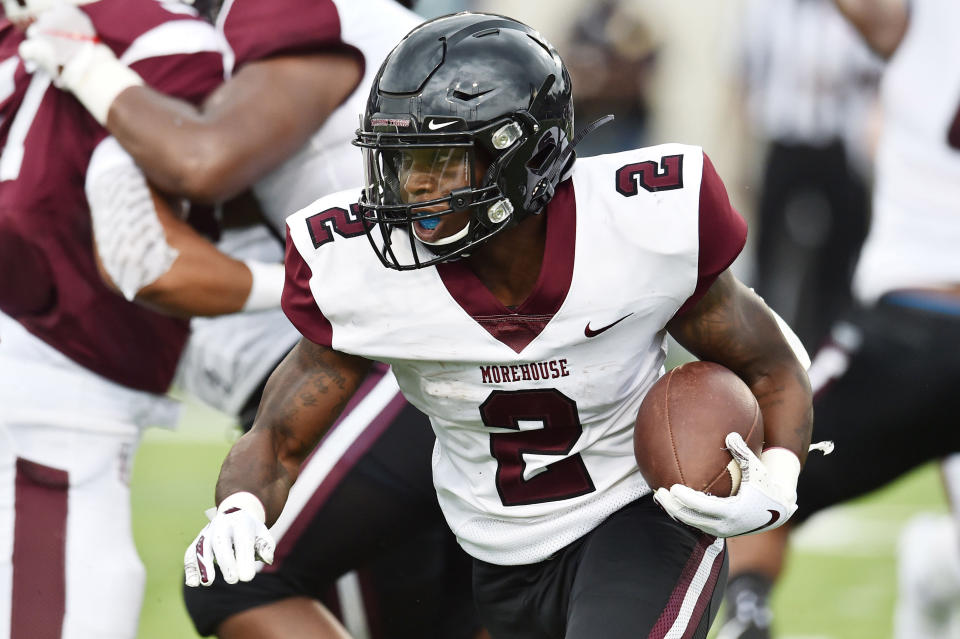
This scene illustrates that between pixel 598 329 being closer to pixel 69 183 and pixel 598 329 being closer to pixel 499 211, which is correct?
pixel 499 211

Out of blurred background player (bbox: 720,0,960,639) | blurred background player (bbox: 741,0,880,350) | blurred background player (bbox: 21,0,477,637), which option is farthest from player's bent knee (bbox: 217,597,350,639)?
blurred background player (bbox: 741,0,880,350)

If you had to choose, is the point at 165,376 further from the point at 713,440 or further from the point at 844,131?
the point at 844,131

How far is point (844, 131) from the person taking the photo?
6.97 meters

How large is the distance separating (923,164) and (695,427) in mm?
1986

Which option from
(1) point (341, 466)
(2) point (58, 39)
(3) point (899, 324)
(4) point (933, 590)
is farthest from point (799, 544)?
(2) point (58, 39)

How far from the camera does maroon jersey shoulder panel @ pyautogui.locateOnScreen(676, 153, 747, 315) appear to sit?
2.51 m

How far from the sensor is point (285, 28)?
3.10m

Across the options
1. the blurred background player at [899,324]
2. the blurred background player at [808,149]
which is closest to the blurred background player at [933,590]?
the blurred background player at [899,324]

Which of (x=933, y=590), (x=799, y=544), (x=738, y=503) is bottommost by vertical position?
(x=799, y=544)

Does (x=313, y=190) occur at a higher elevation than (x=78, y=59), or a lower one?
lower

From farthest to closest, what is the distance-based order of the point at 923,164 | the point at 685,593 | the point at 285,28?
the point at 923,164, the point at 285,28, the point at 685,593

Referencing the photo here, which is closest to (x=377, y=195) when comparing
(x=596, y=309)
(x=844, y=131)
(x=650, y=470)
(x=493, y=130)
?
(x=493, y=130)

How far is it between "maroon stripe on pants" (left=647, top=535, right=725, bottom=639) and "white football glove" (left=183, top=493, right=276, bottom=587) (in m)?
0.67

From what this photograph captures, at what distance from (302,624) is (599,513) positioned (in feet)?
2.37
